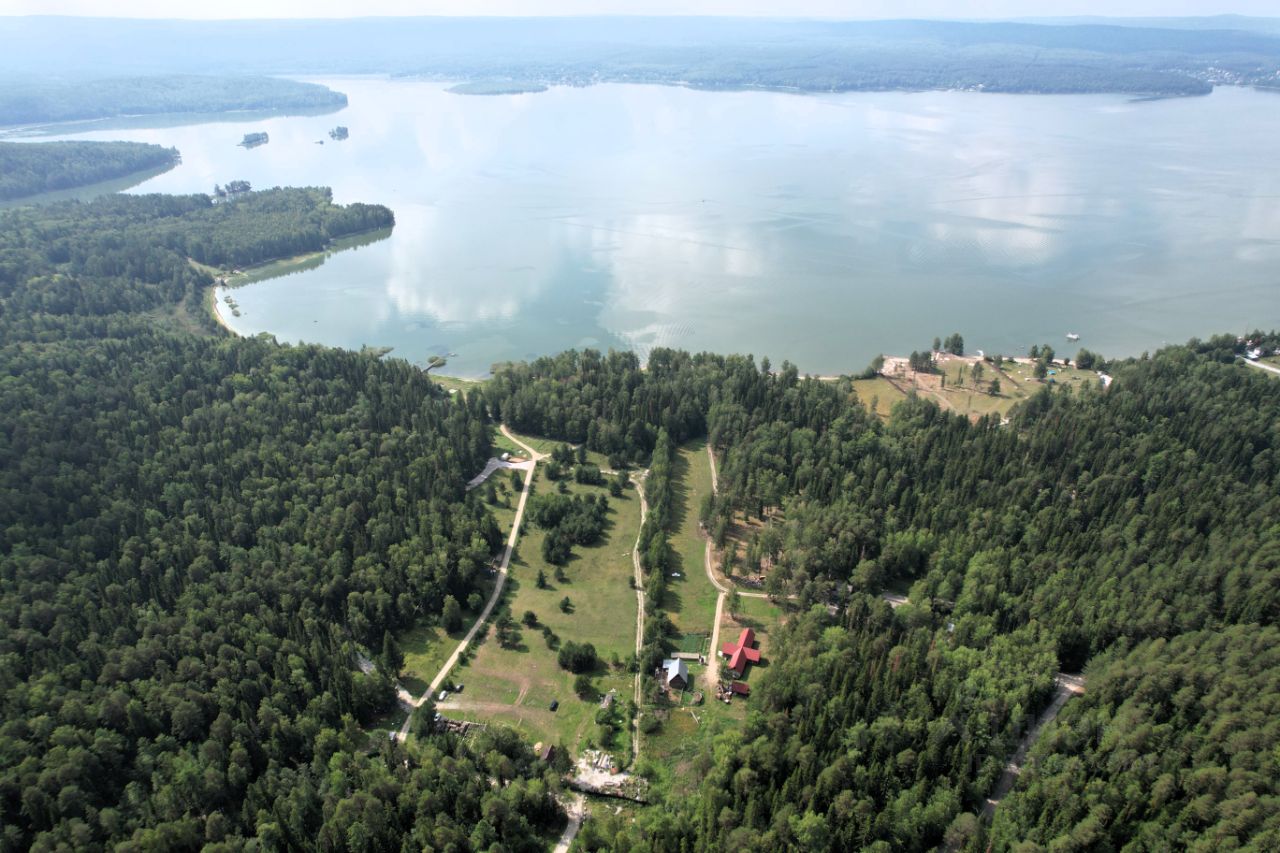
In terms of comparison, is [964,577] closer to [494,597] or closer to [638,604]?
[638,604]

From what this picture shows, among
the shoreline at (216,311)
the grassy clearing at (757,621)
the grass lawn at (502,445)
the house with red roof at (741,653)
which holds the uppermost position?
the shoreline at (216,311)

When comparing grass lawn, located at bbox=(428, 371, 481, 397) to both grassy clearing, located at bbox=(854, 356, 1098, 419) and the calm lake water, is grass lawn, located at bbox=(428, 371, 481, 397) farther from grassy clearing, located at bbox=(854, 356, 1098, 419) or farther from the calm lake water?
grassy clearing, located at bbox=(854, 356, 1098, 419)

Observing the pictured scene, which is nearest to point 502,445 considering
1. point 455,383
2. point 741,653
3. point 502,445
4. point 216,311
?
point 502,445

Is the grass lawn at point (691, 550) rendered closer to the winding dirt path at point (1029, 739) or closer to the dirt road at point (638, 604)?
the dirt road at point (638, 604)

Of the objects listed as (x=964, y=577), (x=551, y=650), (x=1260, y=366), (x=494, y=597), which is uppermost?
(x=1260, y=366)

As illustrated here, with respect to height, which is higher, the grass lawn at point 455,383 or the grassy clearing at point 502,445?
the grass lawn at point 455,383

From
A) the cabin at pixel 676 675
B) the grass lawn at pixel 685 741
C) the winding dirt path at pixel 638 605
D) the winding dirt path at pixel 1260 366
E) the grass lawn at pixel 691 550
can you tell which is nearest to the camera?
the grass lawn at pixel 685 741

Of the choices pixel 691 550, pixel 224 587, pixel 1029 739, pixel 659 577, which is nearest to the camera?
pixel 1029 739

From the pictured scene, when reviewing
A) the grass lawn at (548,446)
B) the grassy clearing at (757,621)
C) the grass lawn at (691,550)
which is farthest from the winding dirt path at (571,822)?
the grass lawn at (548,446)
